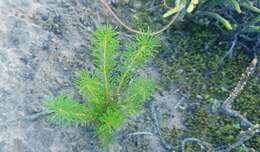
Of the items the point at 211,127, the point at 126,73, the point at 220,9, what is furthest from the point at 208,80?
the point at 126,73

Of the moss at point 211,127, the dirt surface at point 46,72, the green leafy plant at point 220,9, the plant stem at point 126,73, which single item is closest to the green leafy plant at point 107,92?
the plant stem at point 126,73

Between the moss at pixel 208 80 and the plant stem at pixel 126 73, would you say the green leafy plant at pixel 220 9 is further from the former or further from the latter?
the plant stem at pixel 126 73

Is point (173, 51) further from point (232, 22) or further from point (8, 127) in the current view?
point (8, 127)

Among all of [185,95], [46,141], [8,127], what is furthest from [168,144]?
[8,127]

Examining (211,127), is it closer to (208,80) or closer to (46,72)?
(208,80)

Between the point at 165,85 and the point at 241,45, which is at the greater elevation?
the point at 241,45

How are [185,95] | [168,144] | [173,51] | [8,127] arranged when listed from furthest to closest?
[173,51]
[185,95]
[168,144]
[8,127]
